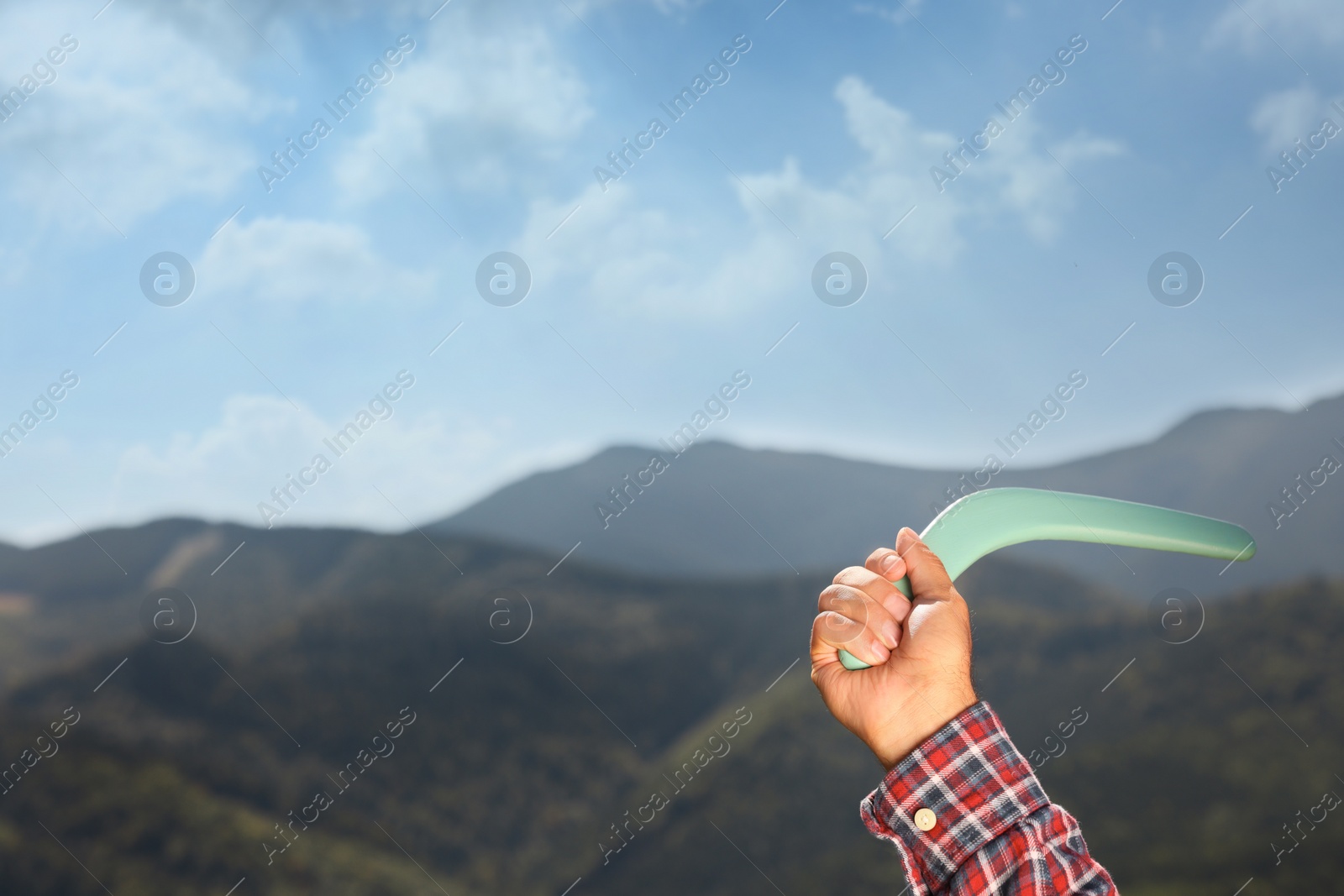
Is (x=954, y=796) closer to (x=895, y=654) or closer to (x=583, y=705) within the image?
→ (x=895, y=654)

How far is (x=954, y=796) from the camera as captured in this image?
0.77 metres

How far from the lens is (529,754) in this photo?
9.48 m

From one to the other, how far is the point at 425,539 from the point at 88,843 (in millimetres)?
4713

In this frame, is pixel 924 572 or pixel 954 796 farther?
pixel 924 572

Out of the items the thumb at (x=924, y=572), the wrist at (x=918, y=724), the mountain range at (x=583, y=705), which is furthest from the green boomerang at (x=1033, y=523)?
the mountain range at (x=583, y=705)

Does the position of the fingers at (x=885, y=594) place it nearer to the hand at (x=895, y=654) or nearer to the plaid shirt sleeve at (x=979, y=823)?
the hand at (x=895, y=654)

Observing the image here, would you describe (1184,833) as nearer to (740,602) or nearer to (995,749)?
(740,602)

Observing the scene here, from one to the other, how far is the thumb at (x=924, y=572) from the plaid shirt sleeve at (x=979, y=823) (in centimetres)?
12

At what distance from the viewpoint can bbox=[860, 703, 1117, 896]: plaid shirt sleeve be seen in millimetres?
739

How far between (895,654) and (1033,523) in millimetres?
240

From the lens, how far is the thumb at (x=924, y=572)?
0.89m

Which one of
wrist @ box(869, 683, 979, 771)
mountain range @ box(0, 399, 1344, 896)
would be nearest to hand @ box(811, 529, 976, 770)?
wrist @ box(869, 683, 979, 771)

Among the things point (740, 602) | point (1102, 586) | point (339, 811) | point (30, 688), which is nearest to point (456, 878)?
point (339, 811)

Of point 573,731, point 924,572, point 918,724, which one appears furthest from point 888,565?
point 573,731
